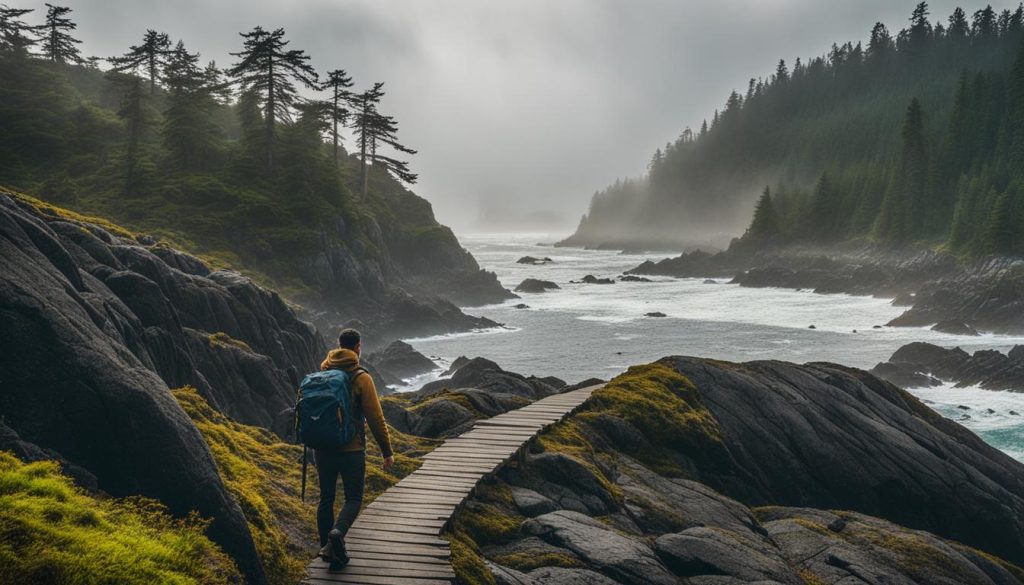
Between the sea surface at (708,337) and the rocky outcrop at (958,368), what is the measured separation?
122 cm

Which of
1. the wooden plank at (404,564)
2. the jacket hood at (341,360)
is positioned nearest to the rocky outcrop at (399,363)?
the jacket hood at (341,360)

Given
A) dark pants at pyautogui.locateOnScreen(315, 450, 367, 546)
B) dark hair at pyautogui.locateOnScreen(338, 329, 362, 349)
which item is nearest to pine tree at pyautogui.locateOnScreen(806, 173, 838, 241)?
dark hair at pyautogui.locateOnScreen(338, 329, 362, 349)

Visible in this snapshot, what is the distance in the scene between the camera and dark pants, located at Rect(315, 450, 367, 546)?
935 cm

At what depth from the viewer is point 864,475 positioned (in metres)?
20.3

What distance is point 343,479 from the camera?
9469mm

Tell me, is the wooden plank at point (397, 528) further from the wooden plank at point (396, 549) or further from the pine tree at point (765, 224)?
the pine tree at point (765, 224)

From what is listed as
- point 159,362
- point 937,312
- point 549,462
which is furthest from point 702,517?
point 937,312

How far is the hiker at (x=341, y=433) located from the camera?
9055mm

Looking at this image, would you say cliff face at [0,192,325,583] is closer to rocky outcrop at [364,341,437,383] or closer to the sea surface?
rocky outcrop at [364,341,437,383]

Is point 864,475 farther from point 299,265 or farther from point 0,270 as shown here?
point 299,265

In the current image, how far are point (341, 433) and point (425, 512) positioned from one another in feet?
9.37

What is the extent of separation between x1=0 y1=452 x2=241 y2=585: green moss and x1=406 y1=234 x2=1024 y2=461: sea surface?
40.3m

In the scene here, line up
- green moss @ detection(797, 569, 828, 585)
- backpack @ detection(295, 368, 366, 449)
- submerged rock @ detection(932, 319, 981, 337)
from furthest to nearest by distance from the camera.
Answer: submerged rock @ detection(932, 319, 981, 337), green moss @ detection(797, 569, 828, 585), backpack @ detection(295, 368, 366, 449)

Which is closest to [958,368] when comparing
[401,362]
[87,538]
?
[401,362]
